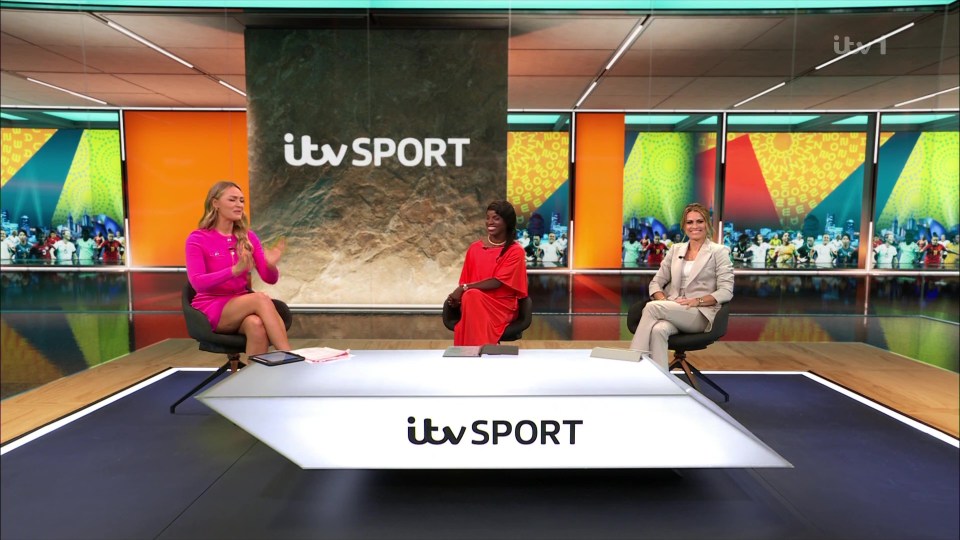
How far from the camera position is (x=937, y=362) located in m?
4.58

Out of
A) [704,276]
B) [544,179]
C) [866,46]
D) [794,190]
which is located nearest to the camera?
[704,276]

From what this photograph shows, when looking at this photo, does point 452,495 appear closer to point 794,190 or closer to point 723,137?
point 794,190

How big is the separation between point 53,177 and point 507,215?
444 cm

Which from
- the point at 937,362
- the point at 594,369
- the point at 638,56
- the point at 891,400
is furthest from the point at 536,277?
the point at 594,369

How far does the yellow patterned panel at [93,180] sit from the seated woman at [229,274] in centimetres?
325

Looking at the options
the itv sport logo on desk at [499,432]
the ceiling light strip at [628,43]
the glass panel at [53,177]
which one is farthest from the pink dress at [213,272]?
the ceiling light strip at [628,43]

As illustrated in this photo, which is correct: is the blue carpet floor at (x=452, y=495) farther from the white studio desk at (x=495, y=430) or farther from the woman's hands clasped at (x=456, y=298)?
the woman's hands clasped at (x=456, y=298)

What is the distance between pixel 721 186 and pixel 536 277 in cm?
333

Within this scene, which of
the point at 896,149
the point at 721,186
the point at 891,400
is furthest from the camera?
the point at 721,186

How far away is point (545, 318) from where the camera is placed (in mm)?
6496

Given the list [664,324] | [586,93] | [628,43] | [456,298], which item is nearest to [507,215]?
[456,298]

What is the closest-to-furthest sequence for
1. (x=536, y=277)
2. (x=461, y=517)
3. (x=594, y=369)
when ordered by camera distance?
(x=461, y=517)
(x=594, y=369)
(x=536, y=277)

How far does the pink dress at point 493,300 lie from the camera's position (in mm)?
3709

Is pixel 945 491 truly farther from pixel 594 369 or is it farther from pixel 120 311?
pixel 120 311
